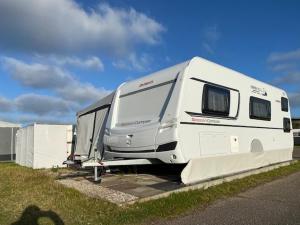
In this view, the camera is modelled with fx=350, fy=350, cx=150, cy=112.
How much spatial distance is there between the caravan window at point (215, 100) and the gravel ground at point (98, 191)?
302cm

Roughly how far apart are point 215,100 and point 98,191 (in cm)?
383

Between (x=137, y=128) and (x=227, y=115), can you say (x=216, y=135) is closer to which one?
(x=227, y=115)

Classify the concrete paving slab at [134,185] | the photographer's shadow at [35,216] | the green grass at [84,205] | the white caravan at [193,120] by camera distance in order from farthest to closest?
the white caravan at [193,120], the concrete paving slab at [134,185], the green grass at [84,205], the photographer's shadow at [35,216]

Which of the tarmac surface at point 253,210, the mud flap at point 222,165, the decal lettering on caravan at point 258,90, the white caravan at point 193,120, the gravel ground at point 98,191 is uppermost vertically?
the decal lettering on caravan at point 258,90

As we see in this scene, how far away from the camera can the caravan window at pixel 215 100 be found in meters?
8.95

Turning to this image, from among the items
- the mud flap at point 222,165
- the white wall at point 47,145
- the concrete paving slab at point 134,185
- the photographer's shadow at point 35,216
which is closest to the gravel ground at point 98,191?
the concrete paving slab at point 134,185

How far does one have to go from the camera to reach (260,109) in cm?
1159

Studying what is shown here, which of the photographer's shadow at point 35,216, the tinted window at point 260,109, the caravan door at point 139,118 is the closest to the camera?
the photographer's shadow at point 35,216

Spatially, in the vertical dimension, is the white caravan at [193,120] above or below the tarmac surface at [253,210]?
above

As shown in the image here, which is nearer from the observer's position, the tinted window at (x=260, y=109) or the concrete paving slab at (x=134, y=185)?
the concrete paving slab at (x=134, y=185)

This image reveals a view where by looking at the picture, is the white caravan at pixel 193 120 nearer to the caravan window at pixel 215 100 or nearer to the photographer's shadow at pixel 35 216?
the caravan window at pixel 215 100

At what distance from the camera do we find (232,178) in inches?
377

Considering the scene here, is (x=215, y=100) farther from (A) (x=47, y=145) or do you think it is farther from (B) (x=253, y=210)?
(A) (x=47, y=145)

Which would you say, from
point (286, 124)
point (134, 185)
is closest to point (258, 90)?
point (286, 124)
